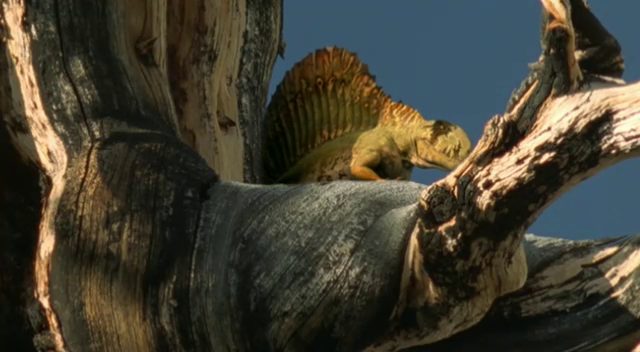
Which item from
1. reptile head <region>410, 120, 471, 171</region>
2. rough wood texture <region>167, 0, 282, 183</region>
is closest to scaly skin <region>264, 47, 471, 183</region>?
reptile head <region>410, 120, 471, 171</region>

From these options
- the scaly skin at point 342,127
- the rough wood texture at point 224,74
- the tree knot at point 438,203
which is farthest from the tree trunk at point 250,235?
the scaly skin at point 342,127

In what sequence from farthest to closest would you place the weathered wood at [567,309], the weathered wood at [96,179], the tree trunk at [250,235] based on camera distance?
the weathered wood at [567,309], the weathered wood at [96,179], the tree trunk at [250,235]

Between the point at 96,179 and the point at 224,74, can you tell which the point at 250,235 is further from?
the point at 224,74

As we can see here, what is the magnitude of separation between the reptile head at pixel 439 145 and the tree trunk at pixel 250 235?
2.79 ft

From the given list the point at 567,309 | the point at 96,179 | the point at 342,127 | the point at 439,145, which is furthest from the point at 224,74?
the point at 567,309

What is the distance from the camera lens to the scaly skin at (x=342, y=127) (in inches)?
130

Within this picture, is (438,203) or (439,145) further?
(439,145)

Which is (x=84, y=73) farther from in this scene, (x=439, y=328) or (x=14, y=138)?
(x=439, y=328)

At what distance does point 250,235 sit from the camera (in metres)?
2.34

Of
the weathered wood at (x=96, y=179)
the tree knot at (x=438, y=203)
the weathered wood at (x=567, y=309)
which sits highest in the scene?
the weathered wood at (x=96, y=179)

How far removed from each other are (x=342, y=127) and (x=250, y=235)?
1079mm

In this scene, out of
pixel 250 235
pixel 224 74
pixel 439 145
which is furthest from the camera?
pixel 439 145

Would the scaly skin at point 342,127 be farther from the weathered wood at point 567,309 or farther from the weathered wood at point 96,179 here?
the weathered wood at point 567,309

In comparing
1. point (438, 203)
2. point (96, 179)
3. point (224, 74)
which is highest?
point (224, 74)
